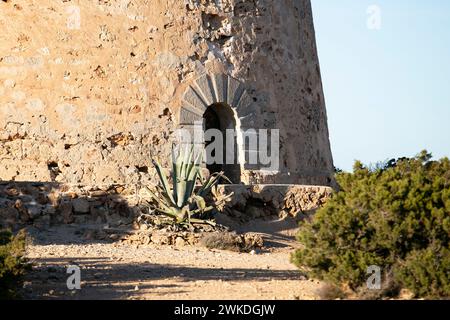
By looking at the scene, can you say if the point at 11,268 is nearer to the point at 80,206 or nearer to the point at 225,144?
the point at 80,206

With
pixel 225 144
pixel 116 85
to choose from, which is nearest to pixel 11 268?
pixel 116 85

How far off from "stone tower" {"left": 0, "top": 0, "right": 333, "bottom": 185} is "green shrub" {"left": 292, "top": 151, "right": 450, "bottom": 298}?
227 inches

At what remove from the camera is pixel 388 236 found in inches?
232

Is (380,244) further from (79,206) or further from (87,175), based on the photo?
(87,175)

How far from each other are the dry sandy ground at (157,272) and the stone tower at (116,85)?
191 centimetres

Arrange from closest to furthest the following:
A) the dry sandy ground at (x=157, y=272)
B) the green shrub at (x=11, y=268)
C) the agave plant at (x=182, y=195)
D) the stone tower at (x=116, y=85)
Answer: the green shrub at (x=11, y=268), the dry sandy ground at (x=157, y=272), the agave plant at (x=182, y=195), the stone tower at (x=116, y=85)

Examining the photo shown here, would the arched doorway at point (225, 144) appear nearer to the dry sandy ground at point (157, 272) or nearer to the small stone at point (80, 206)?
the dry sandy ground at point (157, 272)

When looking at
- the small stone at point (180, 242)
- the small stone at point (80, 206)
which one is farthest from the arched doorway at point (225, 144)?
the small stone at point (180, 242)

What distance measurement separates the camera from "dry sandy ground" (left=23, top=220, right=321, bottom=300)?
617cm

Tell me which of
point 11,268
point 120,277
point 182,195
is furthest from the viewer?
point 182,195

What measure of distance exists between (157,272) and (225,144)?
17.8 feet

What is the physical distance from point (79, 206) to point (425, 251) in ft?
19.1

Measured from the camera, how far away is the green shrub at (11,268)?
18.2 ft
